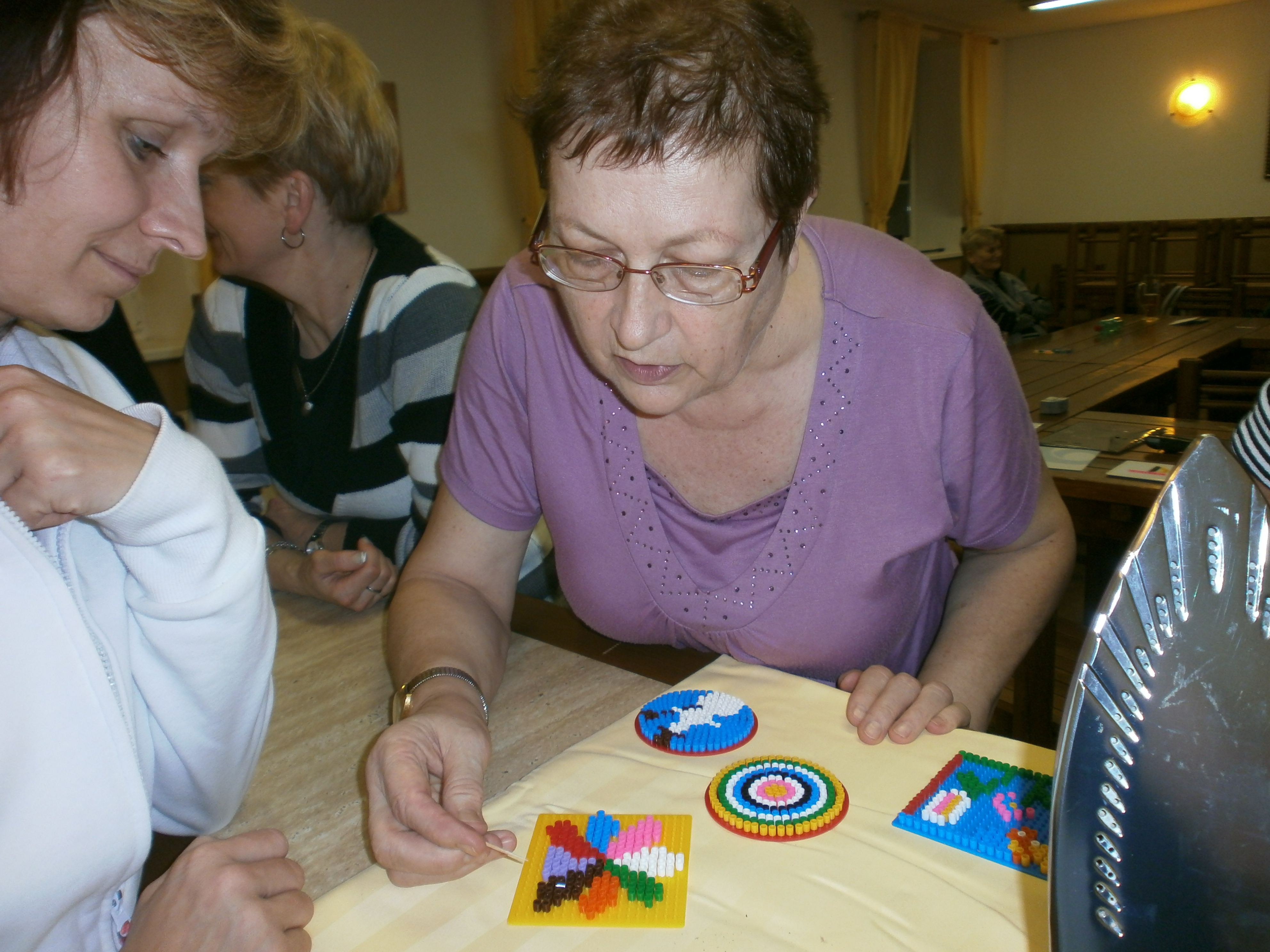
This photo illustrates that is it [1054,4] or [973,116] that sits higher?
[1054,4]

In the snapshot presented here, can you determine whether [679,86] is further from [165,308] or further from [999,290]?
[999,290]

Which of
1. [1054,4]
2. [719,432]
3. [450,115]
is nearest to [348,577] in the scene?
[719,432]

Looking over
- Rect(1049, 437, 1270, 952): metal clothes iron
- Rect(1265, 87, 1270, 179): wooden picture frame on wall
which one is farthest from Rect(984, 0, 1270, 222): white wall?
Rect(1049, 437, 1270, 952): metal clothes iron

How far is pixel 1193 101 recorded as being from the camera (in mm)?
9531

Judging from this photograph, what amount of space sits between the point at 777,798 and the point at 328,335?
1364 mm

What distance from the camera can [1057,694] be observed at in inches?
99.7

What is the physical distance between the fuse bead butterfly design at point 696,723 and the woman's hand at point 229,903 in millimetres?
338

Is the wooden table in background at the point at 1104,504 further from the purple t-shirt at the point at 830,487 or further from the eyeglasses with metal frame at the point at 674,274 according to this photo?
the eyeglasses with metal frame at the point at 674,274

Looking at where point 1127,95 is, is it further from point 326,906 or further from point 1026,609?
point 326,906

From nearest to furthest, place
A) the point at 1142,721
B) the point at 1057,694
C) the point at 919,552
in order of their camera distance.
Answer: the point at 1142,721, the point at 919,552, the point at 1057,694

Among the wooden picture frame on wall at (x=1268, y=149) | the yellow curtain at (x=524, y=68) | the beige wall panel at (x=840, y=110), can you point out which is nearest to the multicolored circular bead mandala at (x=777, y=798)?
the yellow curtain at (x=524, y=68)

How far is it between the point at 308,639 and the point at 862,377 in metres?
0.83

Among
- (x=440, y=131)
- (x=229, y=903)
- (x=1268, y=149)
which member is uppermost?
(x=440, y=131)

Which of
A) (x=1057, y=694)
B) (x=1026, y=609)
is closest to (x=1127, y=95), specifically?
(x=1057, y=694)
